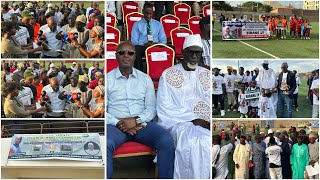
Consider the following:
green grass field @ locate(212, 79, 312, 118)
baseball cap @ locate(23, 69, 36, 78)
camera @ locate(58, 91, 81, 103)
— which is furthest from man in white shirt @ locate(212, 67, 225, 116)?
baseball cap @ locate(23, 69, 36, 78)

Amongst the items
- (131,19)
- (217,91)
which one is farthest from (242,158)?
(131,19)

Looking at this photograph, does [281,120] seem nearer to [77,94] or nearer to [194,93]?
[194,93]

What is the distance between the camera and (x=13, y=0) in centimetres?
816

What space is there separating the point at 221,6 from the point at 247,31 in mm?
450

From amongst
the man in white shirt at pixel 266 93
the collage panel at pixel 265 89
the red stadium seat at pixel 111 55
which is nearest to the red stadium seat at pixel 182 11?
the collage panel at pixel 265 89

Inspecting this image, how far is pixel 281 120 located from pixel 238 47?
103 centimetres

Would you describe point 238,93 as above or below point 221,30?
below

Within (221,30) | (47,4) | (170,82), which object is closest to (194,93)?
(170,82)

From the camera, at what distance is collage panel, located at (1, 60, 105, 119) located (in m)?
8.09

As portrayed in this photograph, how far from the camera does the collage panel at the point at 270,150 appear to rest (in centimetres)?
829

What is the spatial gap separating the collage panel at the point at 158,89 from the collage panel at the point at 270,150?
15.8 inches

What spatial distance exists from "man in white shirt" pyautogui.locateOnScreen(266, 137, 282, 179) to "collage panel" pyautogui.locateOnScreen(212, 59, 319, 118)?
41 centimetres

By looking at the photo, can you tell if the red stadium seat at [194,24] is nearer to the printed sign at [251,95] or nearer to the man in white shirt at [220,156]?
the printed sign at [251,95]

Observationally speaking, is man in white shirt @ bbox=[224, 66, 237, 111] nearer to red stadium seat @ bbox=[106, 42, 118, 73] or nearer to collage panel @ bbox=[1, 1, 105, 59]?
red stadium seat @ bbox=[106, 42, 118, 73]
